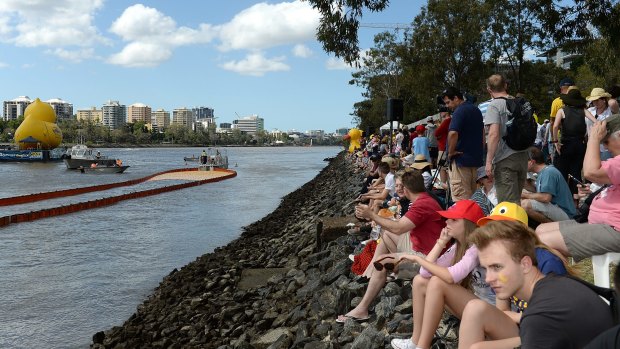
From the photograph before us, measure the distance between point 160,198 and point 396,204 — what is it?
89.0ft

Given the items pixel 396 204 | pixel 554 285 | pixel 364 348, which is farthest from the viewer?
pixel 396 204

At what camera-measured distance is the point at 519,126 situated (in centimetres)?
623

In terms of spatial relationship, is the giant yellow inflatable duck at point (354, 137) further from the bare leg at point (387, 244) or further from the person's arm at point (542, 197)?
the person's arm at point (542, 197)

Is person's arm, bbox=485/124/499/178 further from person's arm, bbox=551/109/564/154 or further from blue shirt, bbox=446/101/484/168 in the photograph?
person's arm, bbox=551/109/564/154

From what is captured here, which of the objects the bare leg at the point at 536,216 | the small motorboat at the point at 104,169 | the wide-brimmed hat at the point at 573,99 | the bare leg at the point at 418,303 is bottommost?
the small motorboat at the point at 104,169

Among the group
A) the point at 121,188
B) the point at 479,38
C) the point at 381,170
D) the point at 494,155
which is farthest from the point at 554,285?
the point at 121,188

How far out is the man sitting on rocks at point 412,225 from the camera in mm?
5359

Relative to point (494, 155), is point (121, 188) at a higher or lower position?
lower

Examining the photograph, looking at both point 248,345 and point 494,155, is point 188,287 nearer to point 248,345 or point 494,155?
point 248,345

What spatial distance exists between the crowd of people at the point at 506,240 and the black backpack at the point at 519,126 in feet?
0.13

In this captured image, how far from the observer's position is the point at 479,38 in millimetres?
32719

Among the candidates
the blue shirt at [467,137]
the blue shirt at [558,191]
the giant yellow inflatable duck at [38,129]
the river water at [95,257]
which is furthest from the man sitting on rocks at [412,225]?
the giant yellow inflatable duck at [38,129]

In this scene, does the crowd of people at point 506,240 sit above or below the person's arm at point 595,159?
below

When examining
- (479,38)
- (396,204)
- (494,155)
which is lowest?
(396,204)
